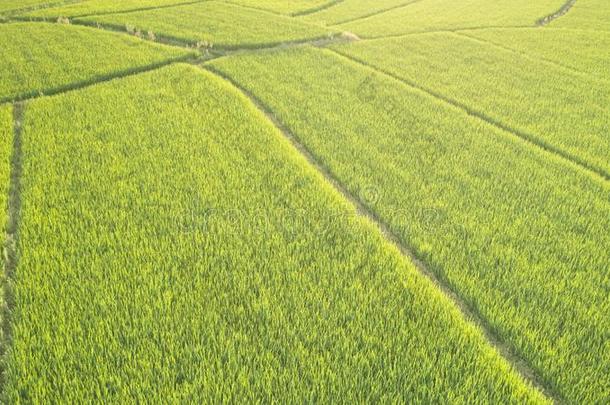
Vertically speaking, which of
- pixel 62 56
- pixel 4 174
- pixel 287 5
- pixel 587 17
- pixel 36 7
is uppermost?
pixel 36 7

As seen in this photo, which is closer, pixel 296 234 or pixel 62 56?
pixel 296 234

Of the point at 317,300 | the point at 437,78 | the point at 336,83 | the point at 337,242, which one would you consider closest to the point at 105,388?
the point at 317,300

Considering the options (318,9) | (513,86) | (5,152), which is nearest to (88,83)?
(5,152)

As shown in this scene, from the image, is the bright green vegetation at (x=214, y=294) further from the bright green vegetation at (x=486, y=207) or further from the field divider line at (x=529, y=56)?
the field divider line at (x=529, y=56)

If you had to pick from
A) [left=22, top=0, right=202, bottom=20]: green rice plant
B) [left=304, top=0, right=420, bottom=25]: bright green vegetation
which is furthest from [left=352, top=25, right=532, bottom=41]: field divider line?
[left=22, top=0, right=202, bottom=20]: green rice plant

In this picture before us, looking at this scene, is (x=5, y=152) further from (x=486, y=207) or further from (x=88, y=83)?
(x=486, y=207)

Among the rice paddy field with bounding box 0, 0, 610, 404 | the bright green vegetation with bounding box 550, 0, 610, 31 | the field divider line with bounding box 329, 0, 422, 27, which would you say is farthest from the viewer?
the field divider line with bounding box 329, 0, 422, 27

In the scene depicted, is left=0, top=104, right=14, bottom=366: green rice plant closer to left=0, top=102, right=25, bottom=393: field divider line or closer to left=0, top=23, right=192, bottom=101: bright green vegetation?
left=0, top=102, right=25, bottom=393: field divider line
